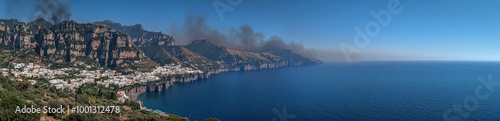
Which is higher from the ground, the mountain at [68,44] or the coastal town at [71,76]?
the mountain at [68,44]

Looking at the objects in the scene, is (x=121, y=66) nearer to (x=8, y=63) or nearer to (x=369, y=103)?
(x=8, y=63)

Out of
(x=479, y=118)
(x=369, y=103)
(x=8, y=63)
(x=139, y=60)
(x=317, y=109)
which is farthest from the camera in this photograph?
(x=139, y=60)

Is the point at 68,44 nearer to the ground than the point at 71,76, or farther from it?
farther from it

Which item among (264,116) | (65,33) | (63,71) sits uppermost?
(65,33)

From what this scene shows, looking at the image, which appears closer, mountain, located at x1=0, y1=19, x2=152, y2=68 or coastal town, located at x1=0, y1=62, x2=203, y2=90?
coastal town, located at x1=0, y1=62, x2=203, y2=90

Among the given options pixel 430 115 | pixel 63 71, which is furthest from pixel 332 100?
pixel 63 71

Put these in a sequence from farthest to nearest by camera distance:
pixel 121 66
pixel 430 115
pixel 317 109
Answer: pixel 121 66 → pixel 317 109 → pixel 430 115

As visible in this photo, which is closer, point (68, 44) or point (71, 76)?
point (71, 76)

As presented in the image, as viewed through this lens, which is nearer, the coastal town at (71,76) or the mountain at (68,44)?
the coastal town at (71,76)
